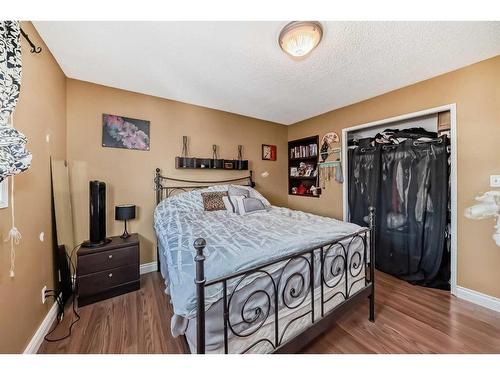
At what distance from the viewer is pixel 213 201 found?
112 inches

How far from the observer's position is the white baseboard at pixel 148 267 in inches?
109

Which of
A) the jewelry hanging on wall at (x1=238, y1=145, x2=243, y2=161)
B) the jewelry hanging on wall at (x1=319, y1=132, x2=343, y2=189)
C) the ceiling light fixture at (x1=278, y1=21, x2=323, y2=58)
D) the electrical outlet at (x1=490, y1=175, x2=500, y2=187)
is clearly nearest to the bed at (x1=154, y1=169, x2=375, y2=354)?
the electrical outlet at (x1=490, y1=175, x2=500, y2=187)

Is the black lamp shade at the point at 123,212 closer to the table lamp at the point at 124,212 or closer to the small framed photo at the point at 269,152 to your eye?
the table lamp at the point at 124,212

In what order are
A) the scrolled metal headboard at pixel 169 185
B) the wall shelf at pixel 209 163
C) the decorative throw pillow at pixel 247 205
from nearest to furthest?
the decorative throw pillow at pixel 247 205 < the scrolled metal headboard at pixel 169 185 < the wall shelf at pixel 209 163

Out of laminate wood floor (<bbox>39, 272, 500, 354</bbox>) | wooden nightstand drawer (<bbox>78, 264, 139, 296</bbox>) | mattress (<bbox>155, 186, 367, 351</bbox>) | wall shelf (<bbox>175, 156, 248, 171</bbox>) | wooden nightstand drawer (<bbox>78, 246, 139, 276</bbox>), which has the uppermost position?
wall shelf (<bbox>175, 156, 248, 171</bbox>)

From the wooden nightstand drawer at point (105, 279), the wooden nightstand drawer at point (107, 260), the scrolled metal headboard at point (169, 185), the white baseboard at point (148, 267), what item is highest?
the scrolled metal headboard at point (169, 185)

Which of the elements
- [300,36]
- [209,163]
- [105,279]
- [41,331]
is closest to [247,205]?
[209,163]

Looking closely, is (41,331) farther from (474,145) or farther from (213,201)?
(474,145)

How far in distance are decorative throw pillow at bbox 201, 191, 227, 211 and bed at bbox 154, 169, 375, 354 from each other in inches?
27.8

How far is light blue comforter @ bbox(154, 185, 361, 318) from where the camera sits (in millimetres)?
1111

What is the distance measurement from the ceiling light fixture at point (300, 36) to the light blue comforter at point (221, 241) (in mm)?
1506

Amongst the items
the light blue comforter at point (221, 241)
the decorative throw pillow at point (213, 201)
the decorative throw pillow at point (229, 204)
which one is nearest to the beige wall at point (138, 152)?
the decorative throw pillow at point (213, 201)

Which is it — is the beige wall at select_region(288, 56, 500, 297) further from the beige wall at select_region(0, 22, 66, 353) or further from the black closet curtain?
the beige wall at select_region(0, 22, 66, 353)
